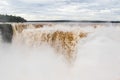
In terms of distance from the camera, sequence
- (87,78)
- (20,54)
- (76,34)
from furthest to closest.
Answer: (20,54)
(76,34)
(87,78)

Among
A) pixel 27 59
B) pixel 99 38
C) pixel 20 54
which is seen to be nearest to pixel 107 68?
pixel 99 38

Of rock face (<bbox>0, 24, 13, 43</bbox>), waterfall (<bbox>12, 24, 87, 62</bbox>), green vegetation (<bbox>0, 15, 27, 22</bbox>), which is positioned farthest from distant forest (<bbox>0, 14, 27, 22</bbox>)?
waterfall (<bbox>12, 24, 87, 62</bbox>)

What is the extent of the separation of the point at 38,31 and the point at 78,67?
240 inches

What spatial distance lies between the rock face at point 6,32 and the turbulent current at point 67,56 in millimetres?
5874

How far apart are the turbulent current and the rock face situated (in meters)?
5.87

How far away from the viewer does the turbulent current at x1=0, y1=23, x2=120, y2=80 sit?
15.1 m

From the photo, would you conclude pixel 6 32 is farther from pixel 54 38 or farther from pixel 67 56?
pixel 67 56

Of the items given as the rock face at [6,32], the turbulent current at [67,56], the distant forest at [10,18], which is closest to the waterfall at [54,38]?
the turbulent current at [67,56]

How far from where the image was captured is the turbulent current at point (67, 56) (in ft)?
49.6

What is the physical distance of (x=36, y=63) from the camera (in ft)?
61.6

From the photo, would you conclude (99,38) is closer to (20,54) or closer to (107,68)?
(107,68)

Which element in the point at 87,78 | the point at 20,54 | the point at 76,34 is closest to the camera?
the point at 87,78

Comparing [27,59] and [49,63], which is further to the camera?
[27,59]

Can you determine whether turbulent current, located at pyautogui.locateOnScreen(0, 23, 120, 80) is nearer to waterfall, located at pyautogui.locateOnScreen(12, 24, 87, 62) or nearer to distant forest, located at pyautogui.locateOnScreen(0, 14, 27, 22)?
waterfall, located at pyautogui.locateOnScreen(12, 24, 87, 62)
